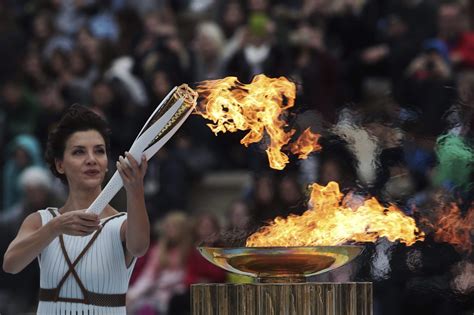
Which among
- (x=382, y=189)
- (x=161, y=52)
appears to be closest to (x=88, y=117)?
(x=382, y=189)

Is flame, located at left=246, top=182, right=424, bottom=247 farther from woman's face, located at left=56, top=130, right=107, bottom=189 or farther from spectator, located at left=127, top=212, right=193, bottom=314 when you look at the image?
spectator, located at left=127, top=212, right=193, bottom=314

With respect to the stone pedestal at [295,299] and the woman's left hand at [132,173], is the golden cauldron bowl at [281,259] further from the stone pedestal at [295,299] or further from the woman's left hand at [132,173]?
the woman's left hand at [132,173]

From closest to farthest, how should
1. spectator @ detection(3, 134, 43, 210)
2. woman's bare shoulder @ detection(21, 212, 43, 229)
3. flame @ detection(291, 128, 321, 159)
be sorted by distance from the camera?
1. woman's bare shoulder @ detection(21, 212, 43, 229)
2. flame @ detection(291, 128, 321, 159)
3. spectator @ detection(3, 134, 43, 210)

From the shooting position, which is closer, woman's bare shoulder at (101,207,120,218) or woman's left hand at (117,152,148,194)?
woman's left hand at (117,152,148,194)

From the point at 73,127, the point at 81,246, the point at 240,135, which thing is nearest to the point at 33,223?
the point at 81,246

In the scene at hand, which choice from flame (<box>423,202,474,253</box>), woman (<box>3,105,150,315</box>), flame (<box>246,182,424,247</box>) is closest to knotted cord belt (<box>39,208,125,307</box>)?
woman (<box>3,105,150,315</box>)

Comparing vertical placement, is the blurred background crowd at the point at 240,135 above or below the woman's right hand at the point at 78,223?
above

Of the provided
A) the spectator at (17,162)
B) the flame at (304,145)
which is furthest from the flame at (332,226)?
the spectator at (17,162)

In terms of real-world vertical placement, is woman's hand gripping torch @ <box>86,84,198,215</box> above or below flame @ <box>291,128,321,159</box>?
below

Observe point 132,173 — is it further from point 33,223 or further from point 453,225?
point 453,225

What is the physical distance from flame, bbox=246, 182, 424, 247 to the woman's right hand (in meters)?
0.93

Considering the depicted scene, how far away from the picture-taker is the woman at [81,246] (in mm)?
6547

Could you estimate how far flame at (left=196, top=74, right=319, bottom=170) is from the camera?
6.79 m

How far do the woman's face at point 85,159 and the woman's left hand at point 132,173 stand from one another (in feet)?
1.71
